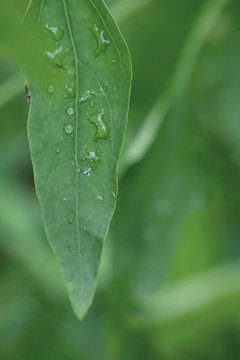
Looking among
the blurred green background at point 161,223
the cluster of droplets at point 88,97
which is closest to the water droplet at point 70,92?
the cluster of droplets at point 88,97

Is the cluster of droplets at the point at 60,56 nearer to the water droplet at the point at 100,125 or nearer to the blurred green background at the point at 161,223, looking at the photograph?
the water droplet at the point at 100,125

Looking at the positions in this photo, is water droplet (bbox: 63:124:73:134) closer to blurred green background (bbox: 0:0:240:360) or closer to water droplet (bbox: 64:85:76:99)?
water droplet (bbox: 64:85:76:99)

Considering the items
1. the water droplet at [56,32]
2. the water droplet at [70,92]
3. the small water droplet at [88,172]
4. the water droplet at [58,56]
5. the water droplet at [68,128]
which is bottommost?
the small water droplet at [88,172]

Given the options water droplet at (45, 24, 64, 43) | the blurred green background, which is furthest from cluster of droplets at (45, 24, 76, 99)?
the blurred green background

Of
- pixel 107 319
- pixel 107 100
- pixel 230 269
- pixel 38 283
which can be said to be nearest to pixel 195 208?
pixel 230 269

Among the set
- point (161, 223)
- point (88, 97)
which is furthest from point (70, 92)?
point (161, 223)

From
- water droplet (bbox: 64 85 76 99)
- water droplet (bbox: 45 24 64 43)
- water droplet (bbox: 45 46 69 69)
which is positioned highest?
water droplet (bbox: 45 24 64 43)
